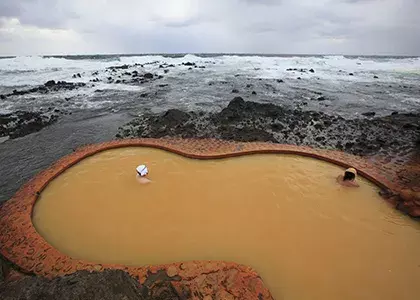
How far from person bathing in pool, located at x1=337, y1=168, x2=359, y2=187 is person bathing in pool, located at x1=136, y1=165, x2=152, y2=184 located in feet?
11.4

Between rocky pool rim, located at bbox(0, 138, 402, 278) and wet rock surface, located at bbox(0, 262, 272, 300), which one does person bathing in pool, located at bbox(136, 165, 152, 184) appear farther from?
wet rock surface, located at bbox(0, 262, 272, 300)

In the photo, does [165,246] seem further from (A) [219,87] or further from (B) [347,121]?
(A) [219,87]

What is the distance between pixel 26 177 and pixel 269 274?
4.92 metres

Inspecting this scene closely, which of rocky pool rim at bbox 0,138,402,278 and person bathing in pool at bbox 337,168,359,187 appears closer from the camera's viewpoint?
rocky pool rim at bbox 0,138,402,278

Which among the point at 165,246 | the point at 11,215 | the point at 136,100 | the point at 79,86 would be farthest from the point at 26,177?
the point at 79,86

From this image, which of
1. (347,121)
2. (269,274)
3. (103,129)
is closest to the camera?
(269,274)

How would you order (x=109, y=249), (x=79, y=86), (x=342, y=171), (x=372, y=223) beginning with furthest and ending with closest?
(x=79, y=86) → (x=342, y=171) → (x=372, y=223) → (x=109, y=249)

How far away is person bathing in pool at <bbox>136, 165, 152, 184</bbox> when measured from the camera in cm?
466

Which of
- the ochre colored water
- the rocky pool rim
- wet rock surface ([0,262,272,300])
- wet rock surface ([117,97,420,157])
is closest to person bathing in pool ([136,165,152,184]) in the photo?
the ochre colored water

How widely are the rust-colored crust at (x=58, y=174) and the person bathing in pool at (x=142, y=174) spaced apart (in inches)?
45.9

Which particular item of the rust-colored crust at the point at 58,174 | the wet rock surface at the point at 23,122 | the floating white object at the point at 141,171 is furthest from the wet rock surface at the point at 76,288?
the wet rock surface at the point at 23,122

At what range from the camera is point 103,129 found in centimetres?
837

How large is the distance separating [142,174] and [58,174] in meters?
1.76

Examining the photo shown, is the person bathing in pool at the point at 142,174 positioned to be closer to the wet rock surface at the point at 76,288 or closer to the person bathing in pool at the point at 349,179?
the wet rock surface at the point at 76,288
